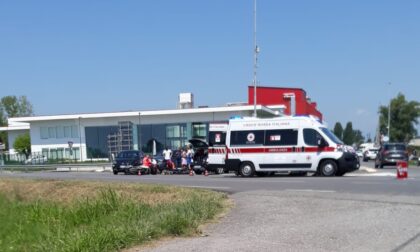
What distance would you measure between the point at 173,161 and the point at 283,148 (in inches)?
495

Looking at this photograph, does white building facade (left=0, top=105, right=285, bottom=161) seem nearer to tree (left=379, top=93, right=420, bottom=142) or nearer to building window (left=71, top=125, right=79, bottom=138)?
building window (left=71, top=125, right=79, bottom=138)

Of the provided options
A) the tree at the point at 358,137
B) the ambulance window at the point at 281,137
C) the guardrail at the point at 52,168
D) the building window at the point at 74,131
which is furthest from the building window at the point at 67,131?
the tree at the point at 358,137

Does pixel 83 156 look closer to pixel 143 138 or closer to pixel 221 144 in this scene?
pixel 143 138

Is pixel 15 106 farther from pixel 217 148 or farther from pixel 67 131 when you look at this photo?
pixel 217 148

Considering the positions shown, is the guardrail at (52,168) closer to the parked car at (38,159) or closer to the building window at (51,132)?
the parked car at (38,159)

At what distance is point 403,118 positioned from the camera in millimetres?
85688

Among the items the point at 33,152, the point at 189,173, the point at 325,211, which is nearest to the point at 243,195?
the point at 325,211

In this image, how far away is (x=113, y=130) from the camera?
233 ft

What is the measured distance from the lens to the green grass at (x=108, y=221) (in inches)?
362

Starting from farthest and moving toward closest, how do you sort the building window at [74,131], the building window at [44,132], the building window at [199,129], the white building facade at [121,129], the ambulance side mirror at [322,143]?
the building window at [44,132]
the building window at [74,131]
the building window at [199,129]
the white building facade at [121,129]
the ambulance side mirror at [322,143]

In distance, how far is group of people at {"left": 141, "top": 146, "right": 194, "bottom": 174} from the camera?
34938 mm

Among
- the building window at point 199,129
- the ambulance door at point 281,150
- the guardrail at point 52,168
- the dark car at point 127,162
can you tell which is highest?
the building window at point 199,129

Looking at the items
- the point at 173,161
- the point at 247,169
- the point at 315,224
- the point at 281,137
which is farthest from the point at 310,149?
the point at 315,224

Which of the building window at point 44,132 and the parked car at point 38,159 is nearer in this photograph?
the parked car at point 38,159
